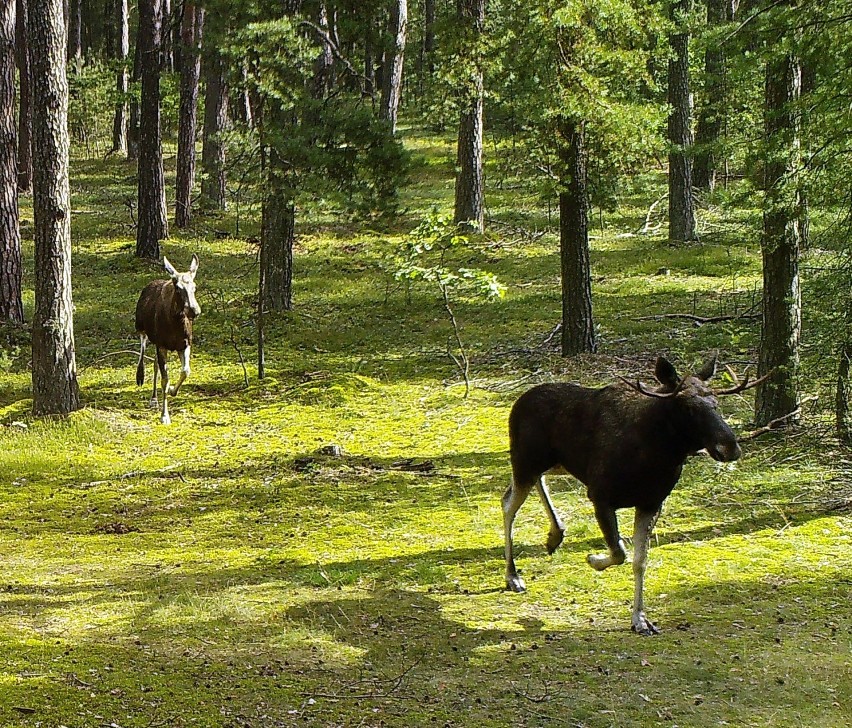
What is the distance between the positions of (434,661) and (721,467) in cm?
634

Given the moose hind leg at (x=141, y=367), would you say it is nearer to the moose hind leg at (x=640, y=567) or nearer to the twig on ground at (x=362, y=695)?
the moose hind leg at (x=640, y=567)

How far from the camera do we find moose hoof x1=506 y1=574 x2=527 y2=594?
8.72 metres

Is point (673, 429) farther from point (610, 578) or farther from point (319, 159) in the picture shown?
point (319, 159)

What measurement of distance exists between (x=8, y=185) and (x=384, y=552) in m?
13.0

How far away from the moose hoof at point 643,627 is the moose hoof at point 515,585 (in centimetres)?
121

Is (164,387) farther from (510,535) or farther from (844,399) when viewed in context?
(844,399)

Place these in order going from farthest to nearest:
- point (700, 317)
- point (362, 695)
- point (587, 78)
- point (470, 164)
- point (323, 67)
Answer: point (470, 164), point (323, 67), point (700, 317), point (587, 78), point (362, 695)

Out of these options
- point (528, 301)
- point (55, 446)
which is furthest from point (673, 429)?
point (528, 301)

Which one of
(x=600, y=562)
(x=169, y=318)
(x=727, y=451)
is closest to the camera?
(x=727, y=451)

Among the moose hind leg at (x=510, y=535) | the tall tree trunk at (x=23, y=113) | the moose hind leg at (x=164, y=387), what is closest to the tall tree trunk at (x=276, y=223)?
the moose hind leg at (x=164, y=387)

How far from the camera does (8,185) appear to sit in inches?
757

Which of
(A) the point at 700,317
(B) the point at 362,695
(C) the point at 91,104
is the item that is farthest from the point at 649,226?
(C) the point at 91,104

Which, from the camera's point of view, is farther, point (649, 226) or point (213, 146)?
point (213, 146)

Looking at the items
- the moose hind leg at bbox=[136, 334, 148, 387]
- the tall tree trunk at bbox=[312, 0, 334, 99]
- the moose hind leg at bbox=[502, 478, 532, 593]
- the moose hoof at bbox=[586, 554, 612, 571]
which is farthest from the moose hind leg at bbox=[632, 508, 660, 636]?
the tall tree trunk at bbox=[312, 0, 334, 99]
